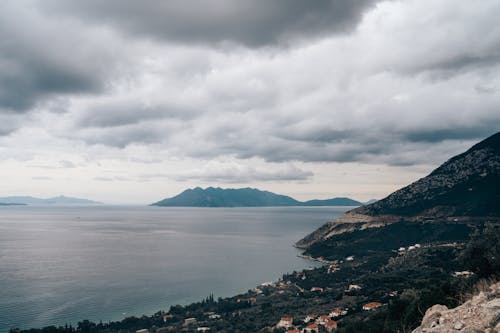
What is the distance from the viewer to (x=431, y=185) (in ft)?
602

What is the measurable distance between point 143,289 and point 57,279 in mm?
29452

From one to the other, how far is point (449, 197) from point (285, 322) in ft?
468

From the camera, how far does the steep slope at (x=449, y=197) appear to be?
154800mm

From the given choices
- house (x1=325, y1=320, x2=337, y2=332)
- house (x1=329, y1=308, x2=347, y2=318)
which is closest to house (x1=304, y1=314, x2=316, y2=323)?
house (x1=329, y1=308, x2=347, y2=318)

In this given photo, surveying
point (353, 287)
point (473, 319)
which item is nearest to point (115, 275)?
point (353, 287)

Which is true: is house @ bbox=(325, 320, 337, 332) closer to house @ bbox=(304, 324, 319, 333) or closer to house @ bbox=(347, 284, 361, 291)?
house @ bbox=(304, 324, 319, 333)

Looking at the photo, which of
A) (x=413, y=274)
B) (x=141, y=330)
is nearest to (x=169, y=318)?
(x=141, y=330)

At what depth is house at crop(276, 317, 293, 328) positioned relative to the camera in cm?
5969

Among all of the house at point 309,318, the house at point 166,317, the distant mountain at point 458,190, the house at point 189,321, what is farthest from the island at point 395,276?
the distant mountain at point 458,190

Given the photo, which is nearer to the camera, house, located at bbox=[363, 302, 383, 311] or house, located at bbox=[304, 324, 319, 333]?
house, located at bbox=[304, 324, 319, 333]

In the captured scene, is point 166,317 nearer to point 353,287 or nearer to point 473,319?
point 353,287

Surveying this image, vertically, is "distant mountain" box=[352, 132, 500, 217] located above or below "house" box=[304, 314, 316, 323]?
above

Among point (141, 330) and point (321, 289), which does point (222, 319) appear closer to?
point (141, 330)

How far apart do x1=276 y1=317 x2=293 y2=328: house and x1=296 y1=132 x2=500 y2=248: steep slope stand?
12087 cm
